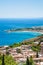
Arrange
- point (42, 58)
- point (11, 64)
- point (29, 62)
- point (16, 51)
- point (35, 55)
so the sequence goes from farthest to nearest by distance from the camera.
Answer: point (16, 51), point (35, 55), point (42, 58), point (11, 64), point (29, 62)

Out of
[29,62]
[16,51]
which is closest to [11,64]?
[29,62]

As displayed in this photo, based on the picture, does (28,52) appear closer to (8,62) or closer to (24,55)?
(24,55)

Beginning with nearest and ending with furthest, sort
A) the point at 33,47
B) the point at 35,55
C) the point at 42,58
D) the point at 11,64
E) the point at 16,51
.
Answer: the point at 11,64 → the point at 42,58 → the point at 35,55 → the point at 16,51 → the point at 33,47

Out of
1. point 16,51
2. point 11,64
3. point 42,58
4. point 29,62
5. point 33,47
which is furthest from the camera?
point 33,47

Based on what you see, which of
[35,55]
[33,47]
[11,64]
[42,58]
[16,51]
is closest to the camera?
[11,64]

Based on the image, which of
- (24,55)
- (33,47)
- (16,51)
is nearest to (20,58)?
(24,55)

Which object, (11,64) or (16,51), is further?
(16,51)

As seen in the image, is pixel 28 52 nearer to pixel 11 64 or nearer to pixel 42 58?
pixel 42 58

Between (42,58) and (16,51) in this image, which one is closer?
(42,58)
